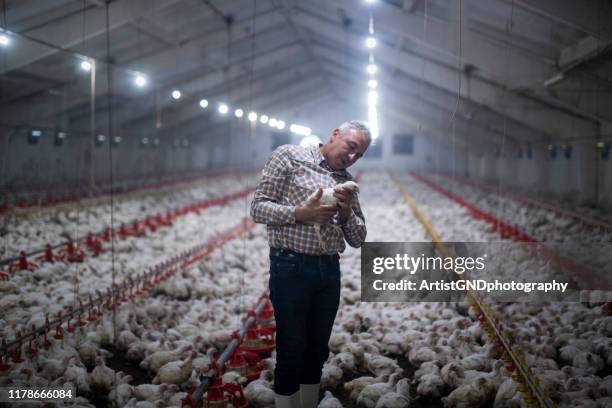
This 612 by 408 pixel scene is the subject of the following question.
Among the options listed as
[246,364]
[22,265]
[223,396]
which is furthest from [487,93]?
[223,396]

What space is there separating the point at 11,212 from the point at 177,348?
686cm

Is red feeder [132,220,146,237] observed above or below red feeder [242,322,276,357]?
above

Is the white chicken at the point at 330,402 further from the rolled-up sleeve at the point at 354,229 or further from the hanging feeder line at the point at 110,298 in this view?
the hanging feeder line at the point at 110,298

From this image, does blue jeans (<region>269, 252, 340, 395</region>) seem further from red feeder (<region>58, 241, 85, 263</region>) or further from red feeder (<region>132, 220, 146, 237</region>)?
red feeder (<region>132, 220, 146, 237</region>)

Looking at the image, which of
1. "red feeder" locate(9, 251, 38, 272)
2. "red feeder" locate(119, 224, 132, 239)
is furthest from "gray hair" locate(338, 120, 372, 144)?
"red feeder" locate(119, 224, 132, 239)

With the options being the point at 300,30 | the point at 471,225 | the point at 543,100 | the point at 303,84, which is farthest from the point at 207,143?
the point at 471,225

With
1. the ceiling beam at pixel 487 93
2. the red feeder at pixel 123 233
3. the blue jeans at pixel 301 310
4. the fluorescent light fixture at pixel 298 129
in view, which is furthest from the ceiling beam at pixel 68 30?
the fluorescent light fixture at pixel 298 129

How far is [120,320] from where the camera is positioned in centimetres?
461

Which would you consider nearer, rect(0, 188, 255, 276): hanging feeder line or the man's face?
the man's face

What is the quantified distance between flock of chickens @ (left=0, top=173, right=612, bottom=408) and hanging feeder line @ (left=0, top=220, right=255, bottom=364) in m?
0.10

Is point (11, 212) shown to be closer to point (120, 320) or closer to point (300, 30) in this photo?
point (120, 320)

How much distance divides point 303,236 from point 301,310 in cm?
36

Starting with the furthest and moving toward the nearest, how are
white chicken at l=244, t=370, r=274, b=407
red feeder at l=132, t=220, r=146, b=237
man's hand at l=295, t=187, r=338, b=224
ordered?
red feeder at l=132, t=220, r=146, b=237, white chicken at l=244, t=370, r=274, b=407, man's hand at l=295, t=187, r=338, b=224

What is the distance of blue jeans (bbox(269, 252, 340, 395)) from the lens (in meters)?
2.57
